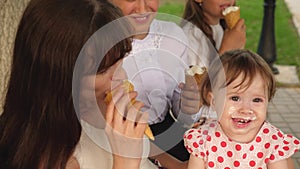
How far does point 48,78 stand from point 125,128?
0.92ft

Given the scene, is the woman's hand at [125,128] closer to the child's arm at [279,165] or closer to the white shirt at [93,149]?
the white shirt at [93,149]

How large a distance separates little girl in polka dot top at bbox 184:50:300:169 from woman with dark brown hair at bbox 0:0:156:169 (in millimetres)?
416

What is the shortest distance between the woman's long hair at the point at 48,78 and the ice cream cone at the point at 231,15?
57.5 inches

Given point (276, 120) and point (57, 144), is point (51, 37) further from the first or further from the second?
point (276, 120)

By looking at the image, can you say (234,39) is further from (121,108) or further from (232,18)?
(121,108)

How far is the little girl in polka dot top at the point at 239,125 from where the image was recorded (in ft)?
6.00

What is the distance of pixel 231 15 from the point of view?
9.71ft

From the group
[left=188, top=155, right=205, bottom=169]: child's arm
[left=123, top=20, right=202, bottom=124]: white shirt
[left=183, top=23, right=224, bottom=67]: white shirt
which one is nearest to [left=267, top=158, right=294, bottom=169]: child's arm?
[left=188, top=155, right=205, bottom=169]: child's arm

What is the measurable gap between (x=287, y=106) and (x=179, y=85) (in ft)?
10.0

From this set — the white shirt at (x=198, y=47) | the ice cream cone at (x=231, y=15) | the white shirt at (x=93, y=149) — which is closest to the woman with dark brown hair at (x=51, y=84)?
the white shirt at (x=93, y=149)

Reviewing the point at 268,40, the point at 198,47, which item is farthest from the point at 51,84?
the point at 268,40

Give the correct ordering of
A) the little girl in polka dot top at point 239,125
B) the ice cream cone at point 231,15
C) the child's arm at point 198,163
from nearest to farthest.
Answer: the little girl in polka dot top at point 239,125 < the child's arm at point 198,163 < the ice cream cone at point 231,15

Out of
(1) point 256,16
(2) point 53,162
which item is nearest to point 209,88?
(2) point 53,162

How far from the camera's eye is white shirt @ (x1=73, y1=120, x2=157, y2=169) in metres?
1.70
